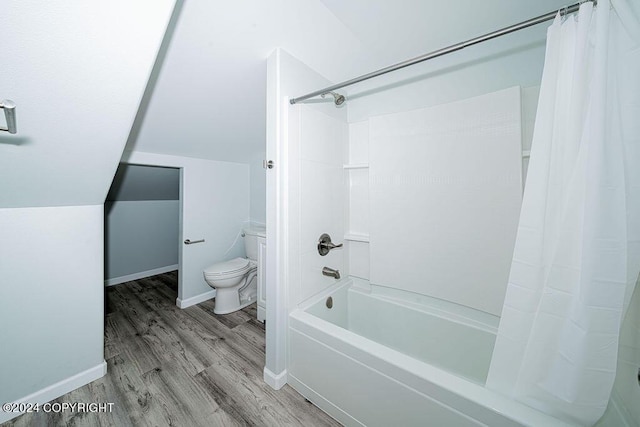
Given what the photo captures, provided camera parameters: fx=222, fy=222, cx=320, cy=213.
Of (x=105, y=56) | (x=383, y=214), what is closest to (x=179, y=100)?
(x=105, y=56)

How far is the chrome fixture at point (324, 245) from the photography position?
1.69 meters

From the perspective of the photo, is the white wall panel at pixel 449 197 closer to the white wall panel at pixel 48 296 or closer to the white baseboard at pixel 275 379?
the white baseboard at pixel 275 379

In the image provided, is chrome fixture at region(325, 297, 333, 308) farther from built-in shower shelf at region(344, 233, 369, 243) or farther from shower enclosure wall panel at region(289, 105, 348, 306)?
built-in shower shelf at region(344, 233, 369, 243)

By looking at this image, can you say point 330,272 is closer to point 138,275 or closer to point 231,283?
point 231,283

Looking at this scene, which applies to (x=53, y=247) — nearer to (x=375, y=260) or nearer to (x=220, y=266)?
(x=220, y=266)

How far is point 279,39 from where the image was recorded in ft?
4.29

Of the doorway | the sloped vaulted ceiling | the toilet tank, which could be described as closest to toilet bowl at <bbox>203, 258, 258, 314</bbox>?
the toilet tank

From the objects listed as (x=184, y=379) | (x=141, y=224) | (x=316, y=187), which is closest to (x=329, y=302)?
(x=316, y=187)

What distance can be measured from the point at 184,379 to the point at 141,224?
9.09 feet

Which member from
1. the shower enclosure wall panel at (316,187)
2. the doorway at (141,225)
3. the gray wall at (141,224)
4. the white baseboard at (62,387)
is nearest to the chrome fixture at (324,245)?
the shower enclosure wall panel at (316,187)

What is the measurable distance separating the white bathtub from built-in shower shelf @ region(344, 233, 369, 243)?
378mm

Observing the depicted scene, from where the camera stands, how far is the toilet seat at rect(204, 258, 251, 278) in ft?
7.58

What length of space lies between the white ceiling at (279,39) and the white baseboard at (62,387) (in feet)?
5.90

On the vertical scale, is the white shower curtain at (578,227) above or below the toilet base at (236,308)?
above
